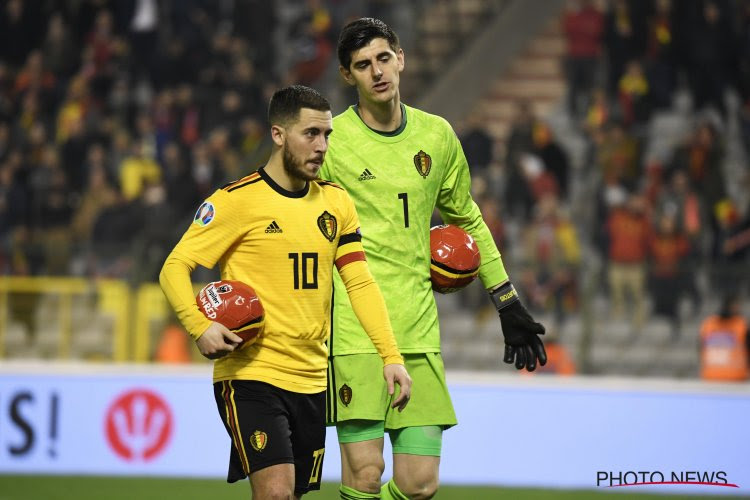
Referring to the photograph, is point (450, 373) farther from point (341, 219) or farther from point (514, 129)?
point (341, 219)

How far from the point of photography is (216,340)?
17.0 feet

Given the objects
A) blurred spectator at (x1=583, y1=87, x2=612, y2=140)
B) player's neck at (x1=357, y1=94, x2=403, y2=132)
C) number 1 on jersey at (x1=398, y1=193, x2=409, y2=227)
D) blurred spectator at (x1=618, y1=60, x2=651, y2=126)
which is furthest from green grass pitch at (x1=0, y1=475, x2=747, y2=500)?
blurred spectator at (x1=618, y1=60, x2=651, y2=126)

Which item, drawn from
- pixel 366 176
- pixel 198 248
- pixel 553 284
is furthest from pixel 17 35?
pixel 198 248

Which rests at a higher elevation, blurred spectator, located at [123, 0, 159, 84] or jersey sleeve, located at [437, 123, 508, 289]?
blurred spectator, located at [123, 0, 159, 84]

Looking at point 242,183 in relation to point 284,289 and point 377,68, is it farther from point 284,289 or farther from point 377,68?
point 377,68

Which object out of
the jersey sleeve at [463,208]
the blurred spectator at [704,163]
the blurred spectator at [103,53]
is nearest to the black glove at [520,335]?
the jersey sleeve at [463,208]

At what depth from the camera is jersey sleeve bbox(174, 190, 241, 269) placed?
5379 millimetres

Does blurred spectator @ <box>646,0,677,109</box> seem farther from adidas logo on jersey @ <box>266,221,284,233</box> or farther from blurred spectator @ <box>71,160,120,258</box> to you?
adidas logo on jersey @ <box>266,221,284,233</box>

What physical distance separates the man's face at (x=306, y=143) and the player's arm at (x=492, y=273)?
86 cm

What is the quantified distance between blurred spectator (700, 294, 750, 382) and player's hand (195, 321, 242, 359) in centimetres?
793

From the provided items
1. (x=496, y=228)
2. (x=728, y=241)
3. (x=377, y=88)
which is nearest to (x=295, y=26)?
(x=496, y=228)

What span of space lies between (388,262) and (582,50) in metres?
11.3

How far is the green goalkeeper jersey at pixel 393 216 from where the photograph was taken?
5.90m

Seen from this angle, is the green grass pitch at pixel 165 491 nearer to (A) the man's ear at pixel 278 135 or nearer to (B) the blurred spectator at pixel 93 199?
(A) the man's ear at pixel 278 135
